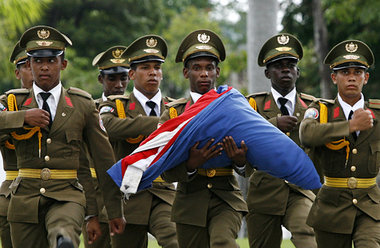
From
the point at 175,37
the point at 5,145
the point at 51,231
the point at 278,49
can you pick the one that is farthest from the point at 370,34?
the point at 175,37

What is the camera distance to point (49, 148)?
288 inches

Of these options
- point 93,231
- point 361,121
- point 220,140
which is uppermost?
point 361,121

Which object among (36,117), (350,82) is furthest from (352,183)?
(36,117)

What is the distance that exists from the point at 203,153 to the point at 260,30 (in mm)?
7041

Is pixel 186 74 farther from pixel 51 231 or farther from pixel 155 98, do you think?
pixel 51 231

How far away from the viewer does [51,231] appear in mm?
6973

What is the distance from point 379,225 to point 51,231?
2881 mm

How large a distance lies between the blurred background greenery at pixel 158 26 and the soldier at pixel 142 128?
848cm

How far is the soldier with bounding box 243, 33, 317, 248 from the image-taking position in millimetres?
8414

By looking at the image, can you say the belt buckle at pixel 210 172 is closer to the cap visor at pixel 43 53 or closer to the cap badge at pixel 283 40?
the cap visor at pixel 43 53

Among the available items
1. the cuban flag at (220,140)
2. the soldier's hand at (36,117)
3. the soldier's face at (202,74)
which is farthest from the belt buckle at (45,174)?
the soldier's face at (202,74)

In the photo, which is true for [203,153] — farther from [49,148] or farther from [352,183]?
[352,183]

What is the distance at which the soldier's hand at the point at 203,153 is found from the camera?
7098 mm

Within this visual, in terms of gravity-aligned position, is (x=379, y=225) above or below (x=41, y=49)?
below
